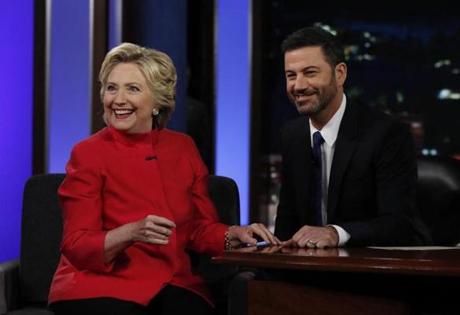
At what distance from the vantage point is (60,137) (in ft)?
12.3

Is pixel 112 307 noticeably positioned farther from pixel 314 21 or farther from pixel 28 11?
pixel 314 21

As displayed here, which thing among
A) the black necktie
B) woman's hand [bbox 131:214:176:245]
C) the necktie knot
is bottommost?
woman's hand [bbox 131:214:176:245]

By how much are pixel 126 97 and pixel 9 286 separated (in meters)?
0.84

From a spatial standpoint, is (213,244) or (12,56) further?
(12,56)

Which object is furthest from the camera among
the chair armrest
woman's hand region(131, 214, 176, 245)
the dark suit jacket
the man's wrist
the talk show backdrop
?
the talk show backdrop

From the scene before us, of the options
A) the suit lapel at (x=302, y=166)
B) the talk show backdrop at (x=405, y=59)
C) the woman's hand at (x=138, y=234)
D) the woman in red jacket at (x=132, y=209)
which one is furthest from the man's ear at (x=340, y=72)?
the talk show backdrop at (x=405, y=59)

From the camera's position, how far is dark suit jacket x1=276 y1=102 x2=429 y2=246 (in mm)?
2617

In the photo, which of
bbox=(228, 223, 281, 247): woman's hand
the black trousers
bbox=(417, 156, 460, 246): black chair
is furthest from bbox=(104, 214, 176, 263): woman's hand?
bbox=(417, 156, 460, 246): black chair

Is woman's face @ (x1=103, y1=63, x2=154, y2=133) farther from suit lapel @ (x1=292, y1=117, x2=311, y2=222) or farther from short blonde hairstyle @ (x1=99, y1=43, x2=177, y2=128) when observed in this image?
suit lapel @ (x1=292, y1=117, x2=311, y2=222)

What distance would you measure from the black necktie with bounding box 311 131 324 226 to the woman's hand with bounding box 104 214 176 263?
57cm

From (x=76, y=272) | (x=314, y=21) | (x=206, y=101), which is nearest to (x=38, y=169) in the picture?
(x=206, y=101)

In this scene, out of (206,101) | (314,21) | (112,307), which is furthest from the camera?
(314,21)

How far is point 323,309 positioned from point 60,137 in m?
1.91

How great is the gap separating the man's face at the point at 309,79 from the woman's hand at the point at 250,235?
41 cm
